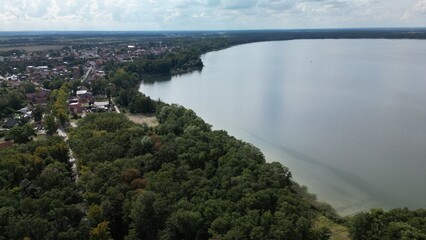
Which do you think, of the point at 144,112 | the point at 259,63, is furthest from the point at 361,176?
the point at 259,63

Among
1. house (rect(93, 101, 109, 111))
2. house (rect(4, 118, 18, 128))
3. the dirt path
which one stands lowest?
the dirt path

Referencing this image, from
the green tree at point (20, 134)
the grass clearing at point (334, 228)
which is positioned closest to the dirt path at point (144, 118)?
the green tree at point (20, 134)

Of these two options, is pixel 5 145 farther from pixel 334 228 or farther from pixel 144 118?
pixel 334 228

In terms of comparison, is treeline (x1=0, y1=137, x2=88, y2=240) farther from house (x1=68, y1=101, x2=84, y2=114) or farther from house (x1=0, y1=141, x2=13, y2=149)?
Answer: house (x1=68, y1=101, x2=84, y2=114)

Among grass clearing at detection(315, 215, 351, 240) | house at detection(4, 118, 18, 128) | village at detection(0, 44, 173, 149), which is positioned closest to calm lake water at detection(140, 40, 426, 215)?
grass clearing at detection(315, 215, 351, 240)

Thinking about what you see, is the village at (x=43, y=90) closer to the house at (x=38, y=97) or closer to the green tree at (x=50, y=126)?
the house at (x=38, y=97)
